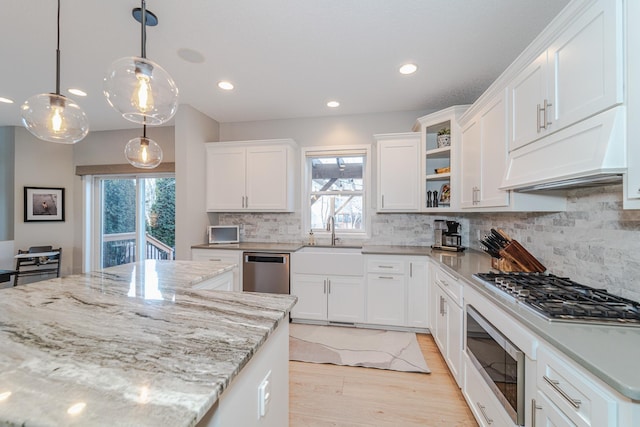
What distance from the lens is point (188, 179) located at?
3287 millimetres

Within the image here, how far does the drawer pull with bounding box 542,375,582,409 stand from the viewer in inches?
34.9

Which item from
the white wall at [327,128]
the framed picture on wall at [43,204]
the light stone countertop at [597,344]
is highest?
the white wall at [327,128]

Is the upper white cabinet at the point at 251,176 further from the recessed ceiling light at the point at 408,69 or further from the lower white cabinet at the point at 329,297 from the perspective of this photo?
the recessed ceiling light at the point at 408,69

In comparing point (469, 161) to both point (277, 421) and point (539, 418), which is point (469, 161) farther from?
point (277, 421)

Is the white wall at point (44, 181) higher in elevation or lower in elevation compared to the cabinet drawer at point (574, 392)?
higher

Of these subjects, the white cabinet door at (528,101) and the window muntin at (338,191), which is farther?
the window muntin at (338,191)

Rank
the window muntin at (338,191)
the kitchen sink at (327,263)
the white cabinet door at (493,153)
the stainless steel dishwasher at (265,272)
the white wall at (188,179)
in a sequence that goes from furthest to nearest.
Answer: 1. the window muntin at (338,191)
2. the white wall at (188,179)
3. the stainless steel dishwasher at (265,272)
4. the kitchen sink at (327,263)
5. the white cabinet door at (493,153)

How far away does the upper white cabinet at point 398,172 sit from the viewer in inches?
126

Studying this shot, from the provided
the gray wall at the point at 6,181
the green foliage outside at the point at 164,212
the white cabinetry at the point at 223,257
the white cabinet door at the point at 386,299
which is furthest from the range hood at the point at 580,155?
the gray wall at the point at 6,181

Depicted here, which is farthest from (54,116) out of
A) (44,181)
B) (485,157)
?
(44,181)

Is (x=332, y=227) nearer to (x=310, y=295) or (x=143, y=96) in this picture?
(x=310, y=295)

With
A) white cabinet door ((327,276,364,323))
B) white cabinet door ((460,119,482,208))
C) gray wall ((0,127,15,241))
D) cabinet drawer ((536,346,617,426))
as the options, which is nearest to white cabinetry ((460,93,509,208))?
white cabinet door ((460,119,482,208))

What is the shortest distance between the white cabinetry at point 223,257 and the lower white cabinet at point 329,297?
67cm

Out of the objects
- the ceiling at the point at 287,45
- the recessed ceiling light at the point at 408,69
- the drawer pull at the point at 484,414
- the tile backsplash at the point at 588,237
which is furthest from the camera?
the recessed ceiling light at the point at 408,69
